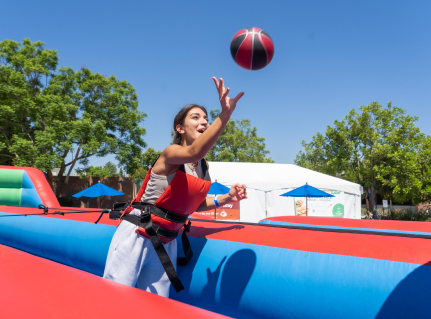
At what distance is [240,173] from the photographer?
48.9 feet

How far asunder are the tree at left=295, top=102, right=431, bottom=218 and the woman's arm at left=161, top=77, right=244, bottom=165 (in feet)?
61.6

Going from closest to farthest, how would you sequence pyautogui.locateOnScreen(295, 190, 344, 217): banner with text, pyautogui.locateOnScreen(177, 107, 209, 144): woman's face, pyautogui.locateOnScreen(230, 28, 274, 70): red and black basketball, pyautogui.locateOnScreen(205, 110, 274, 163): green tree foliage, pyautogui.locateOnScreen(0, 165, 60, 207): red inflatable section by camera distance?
pyautogui.locateOnScreen(177, 107, 209, 144): woman's face, pyautogui.locateOnScreen(230, 28, 274, 70): red and black basketball, pyautogui.locateOnScreen(0, 165, 60, 207): red inflatable section, pyautogui.locateOnScreen(295, 190, 344, 217): banner with text, pyautogui.locateOnScreen(205, 110, 274, 163): green tree foliage

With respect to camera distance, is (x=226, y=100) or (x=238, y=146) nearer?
(x=226, y=100)

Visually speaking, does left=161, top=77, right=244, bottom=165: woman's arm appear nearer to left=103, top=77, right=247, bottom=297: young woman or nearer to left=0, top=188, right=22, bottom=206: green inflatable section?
left=103, top=77, right=247, bottom=297: young woman

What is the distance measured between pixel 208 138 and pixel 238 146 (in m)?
32.1

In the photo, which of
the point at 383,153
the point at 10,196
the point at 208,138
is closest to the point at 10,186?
the point at 10,196

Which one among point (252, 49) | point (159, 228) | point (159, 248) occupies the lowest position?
point (159, 248)

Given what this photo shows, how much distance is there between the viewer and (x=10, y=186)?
19.8 ft

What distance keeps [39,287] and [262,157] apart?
36568mm

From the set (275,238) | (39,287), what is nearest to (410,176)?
(275,238)

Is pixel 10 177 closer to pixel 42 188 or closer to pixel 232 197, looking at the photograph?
pixel 42 188

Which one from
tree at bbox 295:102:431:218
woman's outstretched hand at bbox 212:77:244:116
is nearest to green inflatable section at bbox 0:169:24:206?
woman's outstretched hand at bbox 212:77:244:116

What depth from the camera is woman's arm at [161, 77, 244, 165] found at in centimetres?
133

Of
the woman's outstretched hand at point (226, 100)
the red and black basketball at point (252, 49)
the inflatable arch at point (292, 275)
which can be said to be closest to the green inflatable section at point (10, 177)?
the inflatable arch at point (292, 275)
